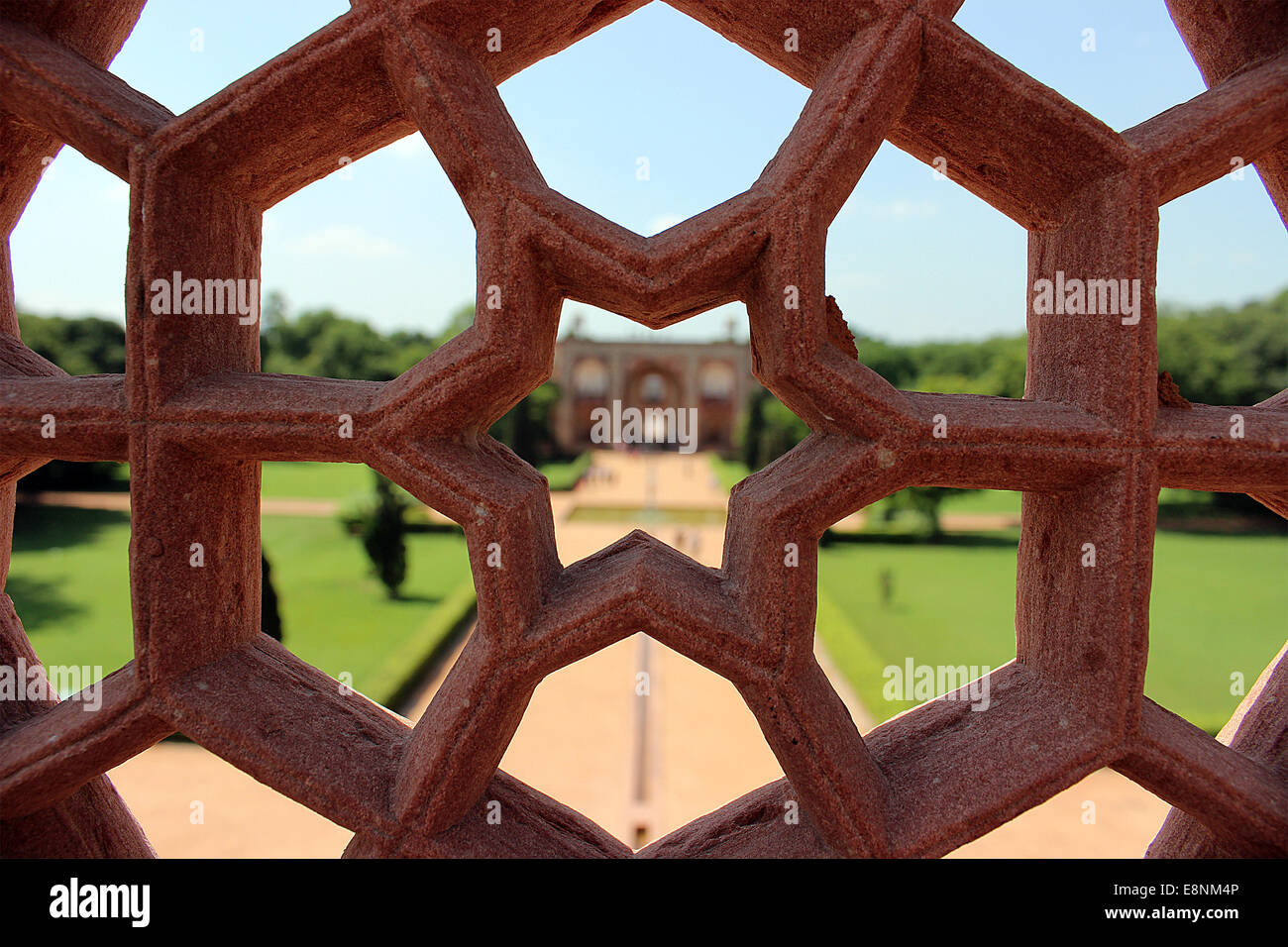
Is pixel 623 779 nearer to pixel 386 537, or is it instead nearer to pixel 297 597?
pixel 386 537

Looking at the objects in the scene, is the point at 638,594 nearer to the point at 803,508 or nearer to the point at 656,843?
the point at 803,508

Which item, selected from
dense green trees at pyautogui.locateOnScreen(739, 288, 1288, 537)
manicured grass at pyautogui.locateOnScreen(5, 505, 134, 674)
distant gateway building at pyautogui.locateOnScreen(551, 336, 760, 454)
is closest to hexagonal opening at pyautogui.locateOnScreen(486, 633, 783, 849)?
manicured grass at pyautogui.locateOnScreen(5, 505, 134, 674)

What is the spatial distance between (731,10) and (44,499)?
10262 mm

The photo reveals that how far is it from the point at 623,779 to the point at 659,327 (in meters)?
3.08

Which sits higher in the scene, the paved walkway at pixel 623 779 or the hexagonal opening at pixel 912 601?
the hexagonal opening at pixel 912 601

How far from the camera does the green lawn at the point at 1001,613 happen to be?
4.84 m

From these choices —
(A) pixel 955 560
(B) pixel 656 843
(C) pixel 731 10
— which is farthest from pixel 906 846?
(A) pixel 955 560

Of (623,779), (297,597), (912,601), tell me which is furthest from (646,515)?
(623,779)

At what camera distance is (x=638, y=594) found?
105cm

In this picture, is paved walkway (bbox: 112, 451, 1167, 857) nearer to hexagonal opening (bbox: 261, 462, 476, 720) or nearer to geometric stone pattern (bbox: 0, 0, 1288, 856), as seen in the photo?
hexagonal opening (bbox: 261, 462, 476, 720)

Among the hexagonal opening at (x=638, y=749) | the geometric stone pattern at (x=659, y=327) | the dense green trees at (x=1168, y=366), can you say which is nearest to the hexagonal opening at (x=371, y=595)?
the hexagonal opening at (x=638, y=749)

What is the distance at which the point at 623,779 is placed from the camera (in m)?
3.76

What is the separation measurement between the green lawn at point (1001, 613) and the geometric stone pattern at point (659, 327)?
3.55 meters

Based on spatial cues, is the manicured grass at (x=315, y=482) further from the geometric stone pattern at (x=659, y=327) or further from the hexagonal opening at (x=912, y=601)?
the geometric stone pattern at (x=659, y=327)
